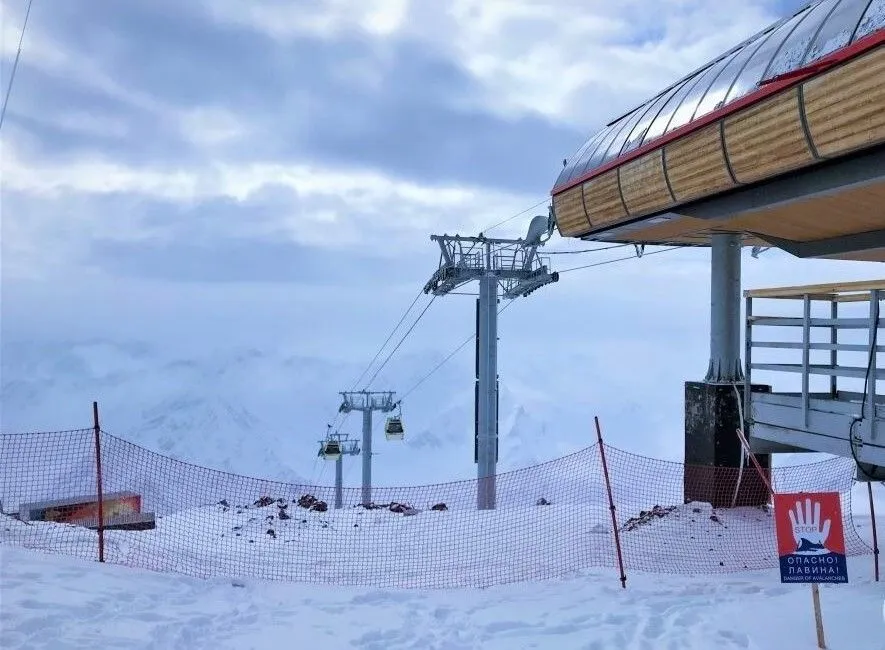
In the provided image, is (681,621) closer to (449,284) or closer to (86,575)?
(86,575)

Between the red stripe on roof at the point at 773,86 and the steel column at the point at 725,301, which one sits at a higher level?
the red stripe on roof at the point at 773,86

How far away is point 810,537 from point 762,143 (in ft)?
13.6

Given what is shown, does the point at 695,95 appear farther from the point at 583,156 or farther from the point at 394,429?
the point at 394,429

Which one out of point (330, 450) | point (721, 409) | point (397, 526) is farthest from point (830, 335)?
point (330, 450)

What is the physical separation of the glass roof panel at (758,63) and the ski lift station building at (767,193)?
3 centimetres

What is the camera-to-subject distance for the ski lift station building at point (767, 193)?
6.32m

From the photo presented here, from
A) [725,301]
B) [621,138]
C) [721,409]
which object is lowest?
[721,409]

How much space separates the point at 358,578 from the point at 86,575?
121 inches

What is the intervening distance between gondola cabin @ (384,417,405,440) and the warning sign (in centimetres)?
1433

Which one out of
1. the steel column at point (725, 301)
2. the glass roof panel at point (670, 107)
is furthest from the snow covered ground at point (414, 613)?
the glass roof panel at point (670, 107)

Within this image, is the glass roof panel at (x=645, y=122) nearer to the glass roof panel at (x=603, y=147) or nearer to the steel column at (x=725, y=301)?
the glass roof panel at (x=603, y=147)

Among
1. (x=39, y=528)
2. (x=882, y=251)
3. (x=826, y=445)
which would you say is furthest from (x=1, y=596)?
(x=882, y=251)

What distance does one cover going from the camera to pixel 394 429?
1923 centimetres

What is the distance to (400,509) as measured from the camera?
13391 millimetres
